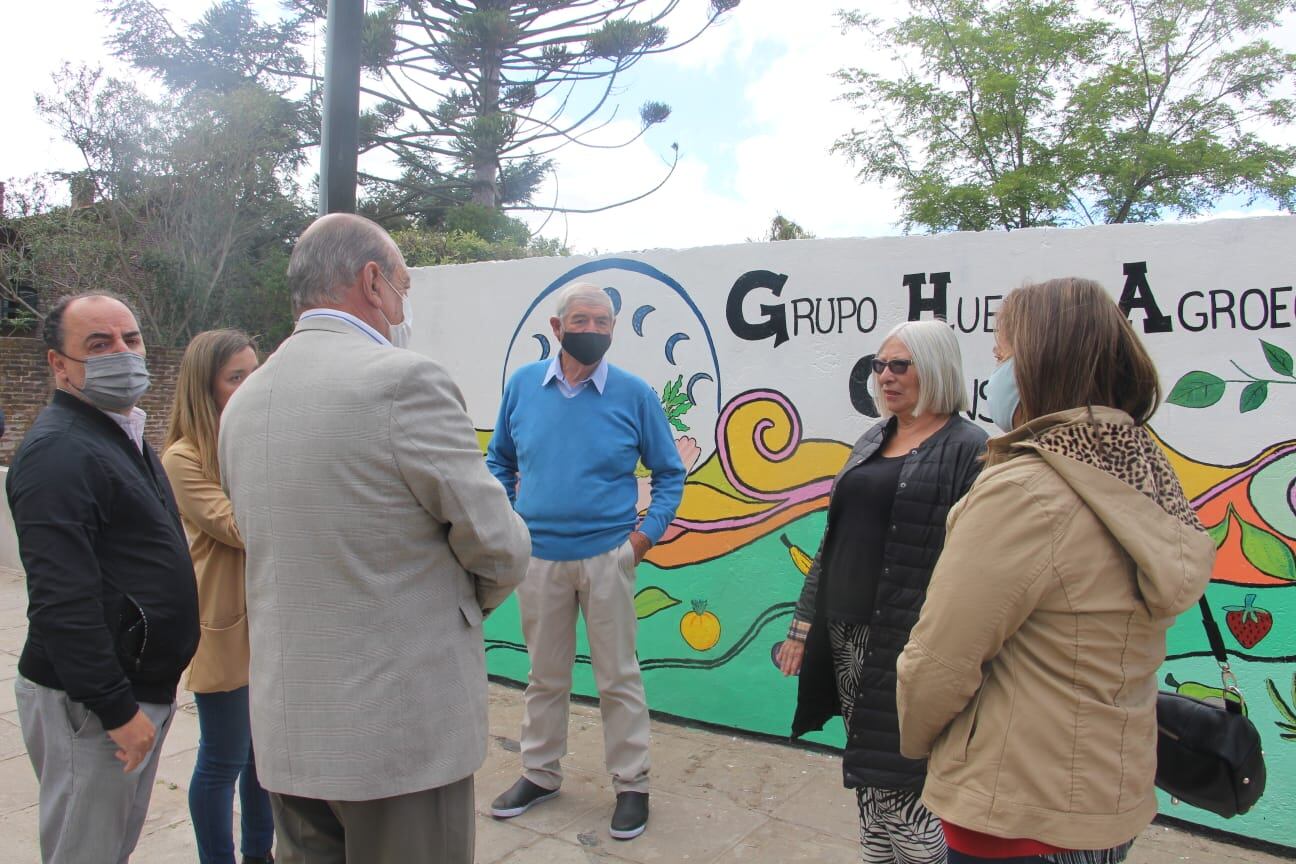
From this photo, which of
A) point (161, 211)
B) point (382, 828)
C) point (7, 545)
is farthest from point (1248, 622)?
point (161, 211)

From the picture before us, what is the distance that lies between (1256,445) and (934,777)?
212cm

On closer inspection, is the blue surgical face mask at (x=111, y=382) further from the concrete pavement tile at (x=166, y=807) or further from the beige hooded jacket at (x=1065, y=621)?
the beige hooded jacket at (x=1065, y=621)

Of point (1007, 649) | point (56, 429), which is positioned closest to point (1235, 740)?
point (1007, 649)

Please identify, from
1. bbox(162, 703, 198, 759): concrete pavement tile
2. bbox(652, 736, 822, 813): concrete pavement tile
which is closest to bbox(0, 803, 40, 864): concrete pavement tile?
bbox(162, 703, 198, 759): concrete pavement tile

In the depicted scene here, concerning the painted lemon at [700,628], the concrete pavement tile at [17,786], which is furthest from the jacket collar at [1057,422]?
the concrete pavement tile at [17,786]

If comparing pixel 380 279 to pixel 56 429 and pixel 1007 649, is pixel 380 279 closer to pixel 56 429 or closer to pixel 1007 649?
pixel 56 429

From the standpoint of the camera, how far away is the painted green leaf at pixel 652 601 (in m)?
4.04

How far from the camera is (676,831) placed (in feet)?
10.1

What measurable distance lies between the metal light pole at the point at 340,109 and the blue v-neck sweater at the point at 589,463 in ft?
3.68

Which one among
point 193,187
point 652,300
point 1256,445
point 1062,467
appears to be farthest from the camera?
point 193,187

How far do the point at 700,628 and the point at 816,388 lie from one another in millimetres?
1181

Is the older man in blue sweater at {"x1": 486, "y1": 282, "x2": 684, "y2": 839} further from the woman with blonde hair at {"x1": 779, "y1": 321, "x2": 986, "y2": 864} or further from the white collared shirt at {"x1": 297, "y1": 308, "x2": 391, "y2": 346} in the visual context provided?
the white collared shirt at {"x1": 297, "y1": 308, "x2": 391, "y2": 346}

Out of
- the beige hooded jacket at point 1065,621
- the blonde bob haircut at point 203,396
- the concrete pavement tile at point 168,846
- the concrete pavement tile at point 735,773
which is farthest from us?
the concrete pavement tile at point 735,773

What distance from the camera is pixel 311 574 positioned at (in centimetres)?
159
